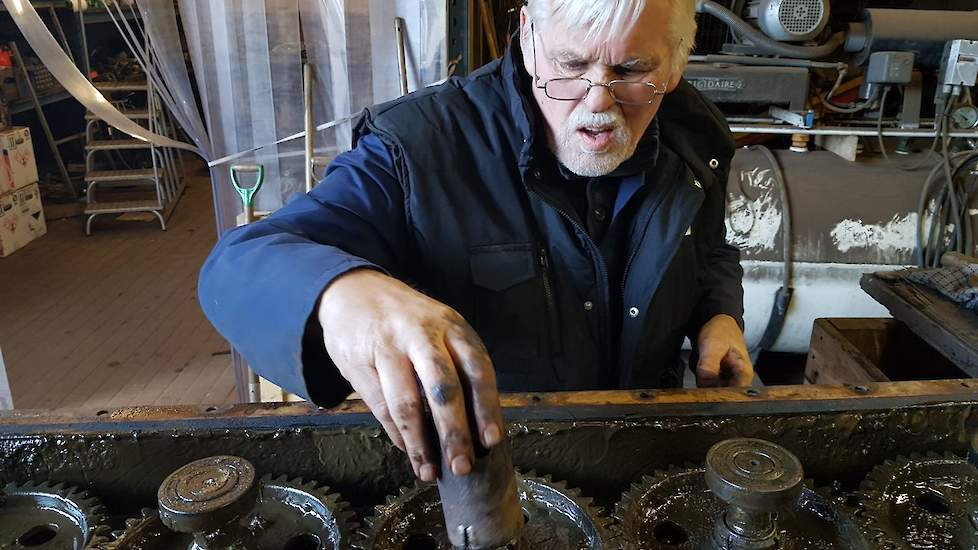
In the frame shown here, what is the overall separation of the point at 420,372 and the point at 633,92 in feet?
2.44

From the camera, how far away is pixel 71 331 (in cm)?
394

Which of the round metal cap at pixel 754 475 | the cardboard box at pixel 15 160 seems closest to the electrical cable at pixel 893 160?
the round metal cap at pixel 754 475

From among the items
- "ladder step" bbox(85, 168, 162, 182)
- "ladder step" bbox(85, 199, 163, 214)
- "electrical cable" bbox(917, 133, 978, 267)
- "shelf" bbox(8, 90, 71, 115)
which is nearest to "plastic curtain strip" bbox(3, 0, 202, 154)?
"electrical cable" bbox(917, 133, 978, 267)

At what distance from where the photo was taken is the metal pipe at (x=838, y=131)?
2809 millimetres

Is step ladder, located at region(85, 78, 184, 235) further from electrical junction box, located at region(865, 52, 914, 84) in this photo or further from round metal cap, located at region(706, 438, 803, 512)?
round metal cap, located at region(706, 438, 803, 512)

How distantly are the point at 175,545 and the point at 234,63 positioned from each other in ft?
5.64

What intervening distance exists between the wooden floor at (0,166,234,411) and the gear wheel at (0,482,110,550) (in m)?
2.36

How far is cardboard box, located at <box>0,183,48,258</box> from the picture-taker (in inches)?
Answer: 193

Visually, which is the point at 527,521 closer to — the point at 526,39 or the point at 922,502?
the point at 922,502

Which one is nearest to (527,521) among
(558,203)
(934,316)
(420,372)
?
(420,372)

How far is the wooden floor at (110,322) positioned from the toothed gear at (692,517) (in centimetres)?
271

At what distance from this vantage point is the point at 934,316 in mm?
1842

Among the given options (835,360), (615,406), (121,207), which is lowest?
(121,207)

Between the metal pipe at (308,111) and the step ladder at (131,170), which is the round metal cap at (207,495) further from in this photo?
the step ladder at (131,170)
